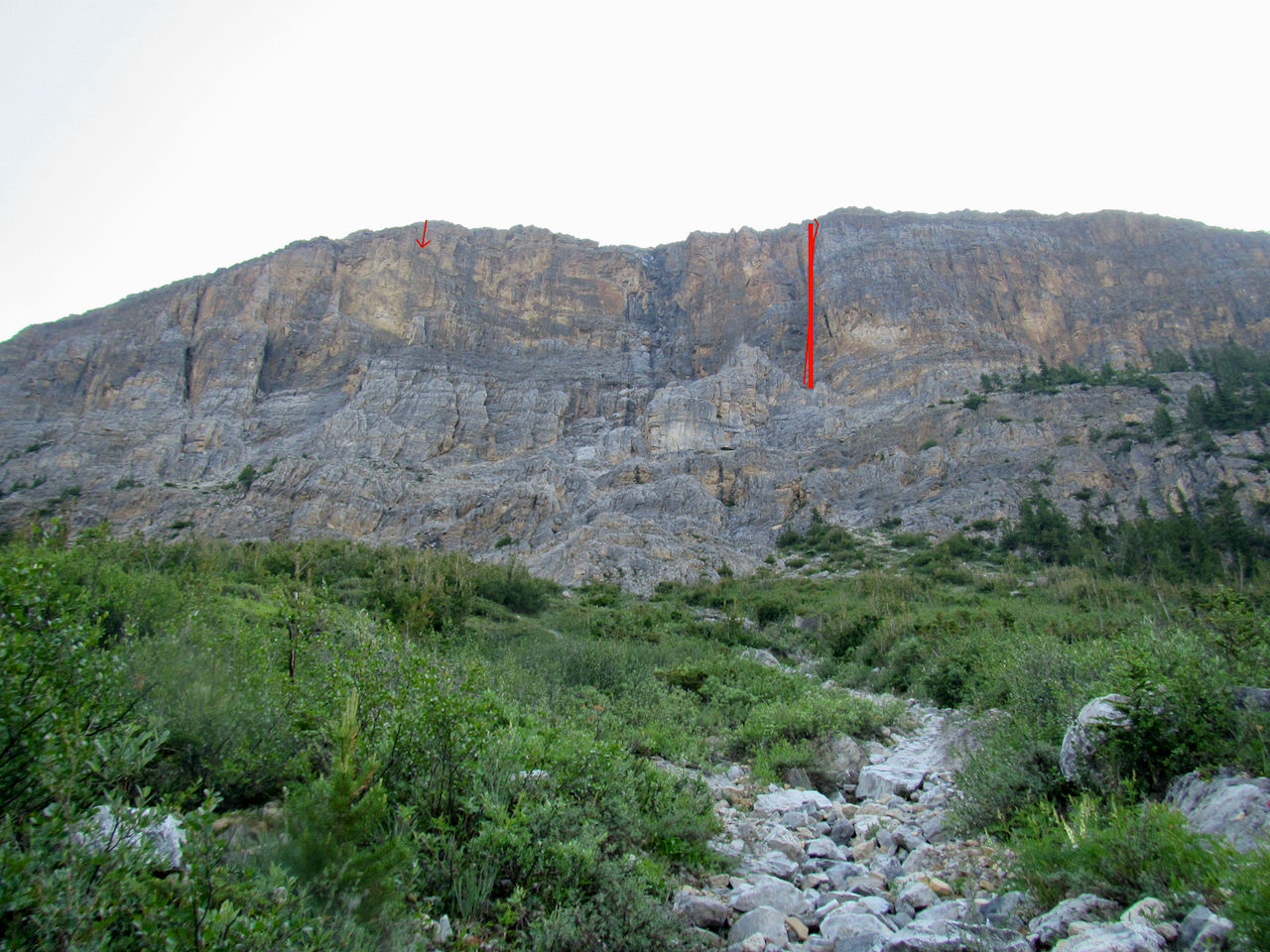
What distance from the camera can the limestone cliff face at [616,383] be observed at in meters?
35.8

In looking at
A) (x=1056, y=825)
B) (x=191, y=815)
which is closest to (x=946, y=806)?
(x=1056, y=825)

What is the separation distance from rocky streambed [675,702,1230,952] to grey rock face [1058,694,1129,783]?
0.81 meters

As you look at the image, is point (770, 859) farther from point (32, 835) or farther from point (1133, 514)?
point (1133, 514)

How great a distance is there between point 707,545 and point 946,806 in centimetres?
2533

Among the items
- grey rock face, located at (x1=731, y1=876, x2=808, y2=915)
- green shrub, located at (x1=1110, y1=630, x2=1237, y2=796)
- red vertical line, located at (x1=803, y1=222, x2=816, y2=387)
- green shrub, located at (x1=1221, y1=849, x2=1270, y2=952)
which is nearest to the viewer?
green shrub, located at (x1=1221, y1=849, x2=1270, y2=952)

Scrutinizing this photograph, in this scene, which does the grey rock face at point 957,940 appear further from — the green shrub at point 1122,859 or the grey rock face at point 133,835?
the grey rock face at point 133,835

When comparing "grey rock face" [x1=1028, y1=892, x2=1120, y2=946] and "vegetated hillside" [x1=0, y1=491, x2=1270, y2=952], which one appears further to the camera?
"grey rock face" [x1=1028, y1=892, x2=1120, y2=946]

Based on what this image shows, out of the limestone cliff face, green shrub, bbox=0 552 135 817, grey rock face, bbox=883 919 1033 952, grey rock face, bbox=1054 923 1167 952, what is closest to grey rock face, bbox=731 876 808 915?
grey rock face, bbox=883 919 1033 952

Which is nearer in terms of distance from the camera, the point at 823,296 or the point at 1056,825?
the point at 1056,825

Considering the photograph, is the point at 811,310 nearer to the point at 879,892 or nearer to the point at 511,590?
the point at 511,590

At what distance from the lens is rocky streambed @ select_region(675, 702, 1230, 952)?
8.82ft

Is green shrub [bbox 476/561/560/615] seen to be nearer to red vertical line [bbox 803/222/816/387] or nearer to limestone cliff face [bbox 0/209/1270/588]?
limestone cliff face [bbox 0/209/1270/588]

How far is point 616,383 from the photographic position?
5134 centimetres

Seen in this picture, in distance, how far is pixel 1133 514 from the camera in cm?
A: 2991
